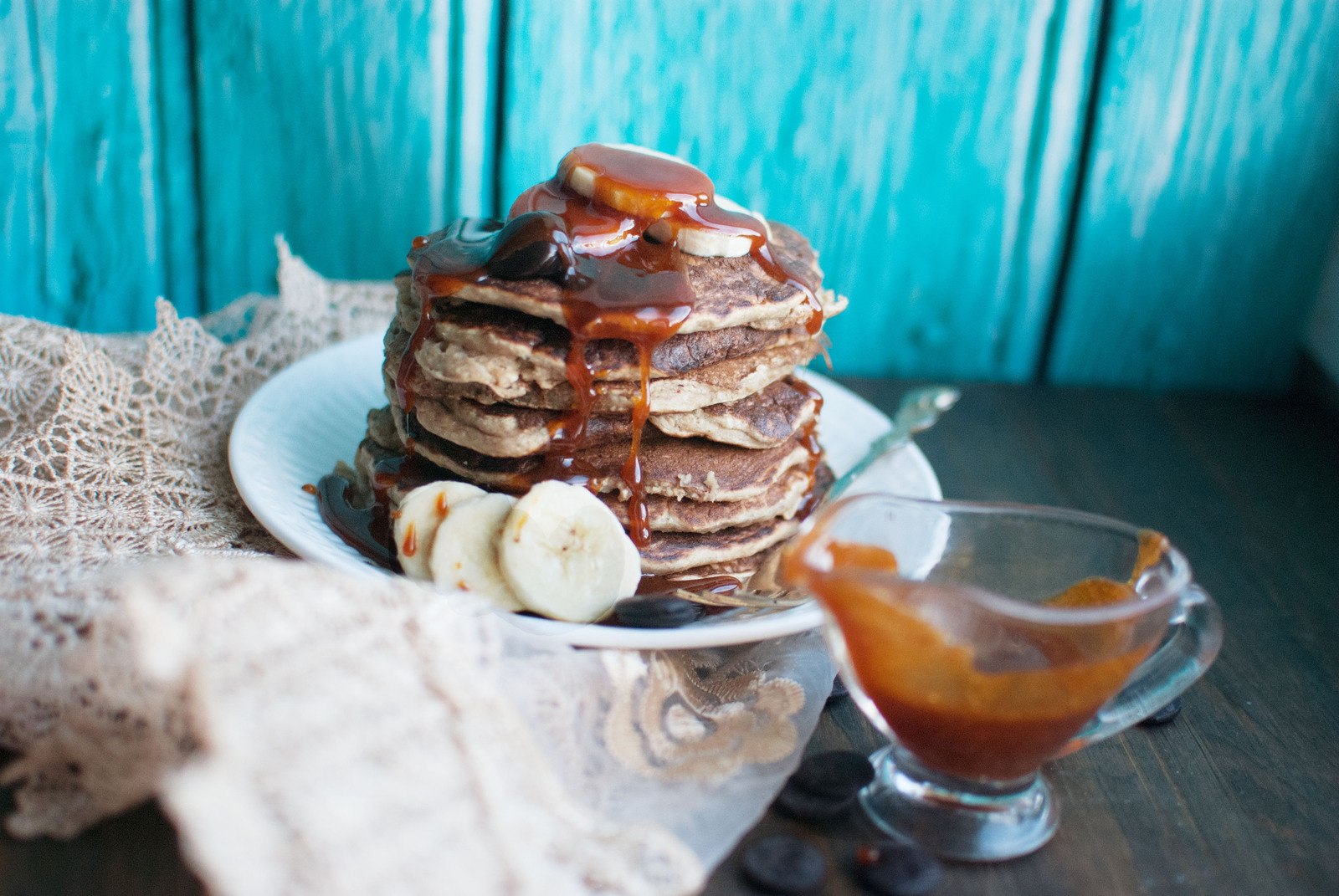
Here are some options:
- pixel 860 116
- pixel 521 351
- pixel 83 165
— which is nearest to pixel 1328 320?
pixel 860 116

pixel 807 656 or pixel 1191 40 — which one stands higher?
pixel 1191 40

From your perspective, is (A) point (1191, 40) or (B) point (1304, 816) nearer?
(B) point (1304, 816)

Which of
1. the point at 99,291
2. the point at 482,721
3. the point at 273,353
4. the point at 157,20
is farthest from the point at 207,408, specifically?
the point at 482,721

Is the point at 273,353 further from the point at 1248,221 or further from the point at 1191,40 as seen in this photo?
the point at 1248,221

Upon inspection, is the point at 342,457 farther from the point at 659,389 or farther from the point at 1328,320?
the point at 1328,320

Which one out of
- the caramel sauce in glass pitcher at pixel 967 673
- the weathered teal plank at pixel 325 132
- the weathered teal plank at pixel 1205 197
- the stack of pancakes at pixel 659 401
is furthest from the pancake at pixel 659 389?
the weathered teal plank at pixel 1205 197

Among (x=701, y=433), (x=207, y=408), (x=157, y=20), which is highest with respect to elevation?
(x=157, y=20)
